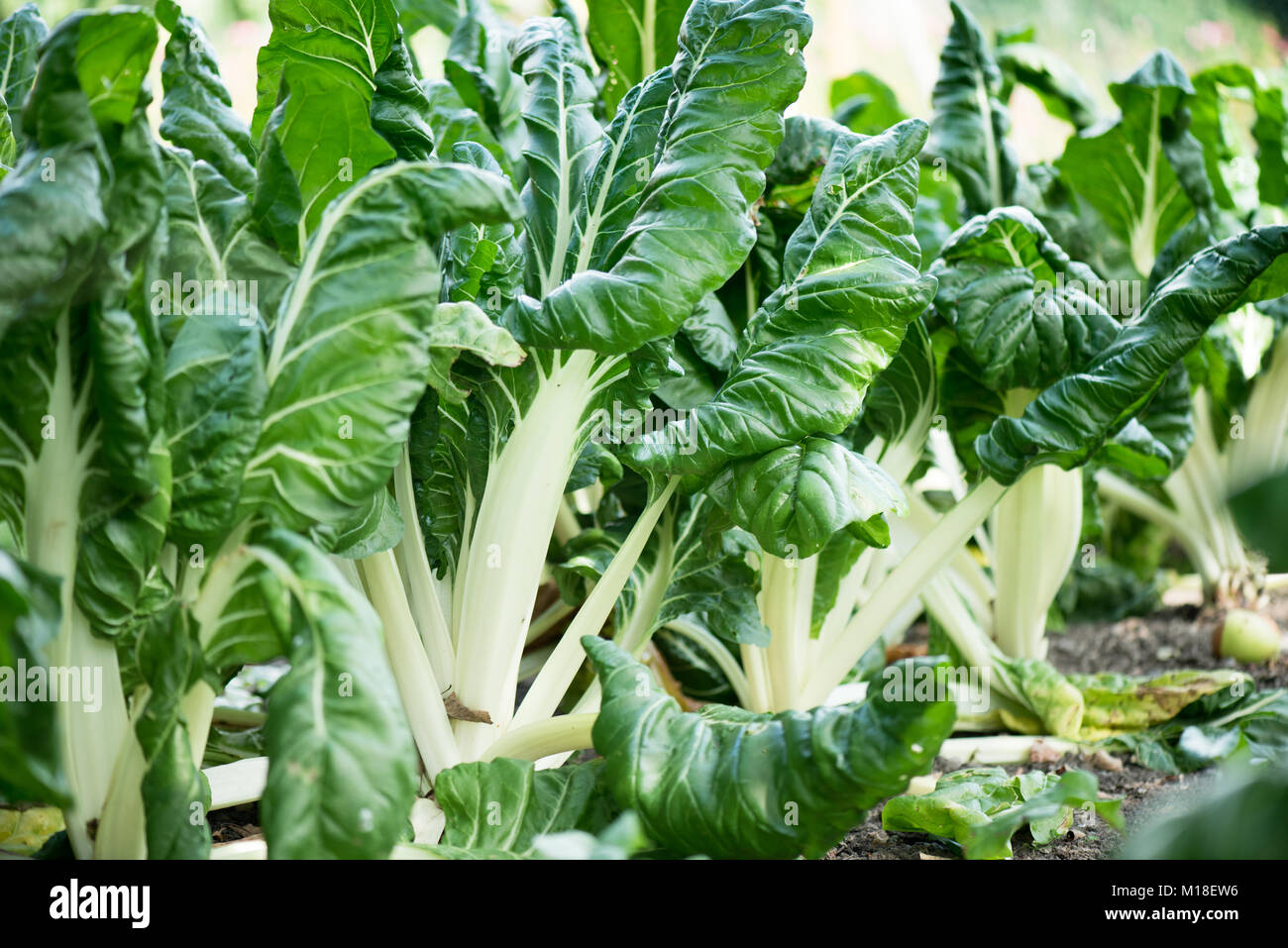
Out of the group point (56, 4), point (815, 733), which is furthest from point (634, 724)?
point (56, 4)

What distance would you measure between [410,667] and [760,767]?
595mm

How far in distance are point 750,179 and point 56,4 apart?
6.77 m

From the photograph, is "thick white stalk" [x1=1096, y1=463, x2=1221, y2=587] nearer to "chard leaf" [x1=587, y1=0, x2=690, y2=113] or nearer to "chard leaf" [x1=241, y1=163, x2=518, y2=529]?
"chard leaf" [x1=587, y1=0, x2=690, y2=113]

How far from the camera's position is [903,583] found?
2.11 m

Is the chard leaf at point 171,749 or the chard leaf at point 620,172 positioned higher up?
the chard leaf at point 620,172

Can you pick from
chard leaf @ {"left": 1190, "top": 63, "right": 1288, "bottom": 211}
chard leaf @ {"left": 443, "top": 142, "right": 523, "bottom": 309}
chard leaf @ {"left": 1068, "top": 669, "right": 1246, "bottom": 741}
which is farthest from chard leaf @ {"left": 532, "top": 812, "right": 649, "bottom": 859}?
chard leaf @ {"left": 1190, "top": 63, "right": 1288, "bottom": 211}

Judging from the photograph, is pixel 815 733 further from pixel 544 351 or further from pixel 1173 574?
pixel 1173 574

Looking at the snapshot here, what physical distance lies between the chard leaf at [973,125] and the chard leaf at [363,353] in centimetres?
185

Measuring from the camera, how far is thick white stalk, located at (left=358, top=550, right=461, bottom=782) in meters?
1.64

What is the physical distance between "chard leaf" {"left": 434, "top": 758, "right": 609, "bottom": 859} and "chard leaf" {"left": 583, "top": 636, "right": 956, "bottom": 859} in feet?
0.57

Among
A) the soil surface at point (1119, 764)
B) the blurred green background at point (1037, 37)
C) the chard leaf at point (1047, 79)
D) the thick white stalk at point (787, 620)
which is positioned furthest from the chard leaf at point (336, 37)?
the blurred green background at point (1037, 37)

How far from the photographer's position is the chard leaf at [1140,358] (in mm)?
1861

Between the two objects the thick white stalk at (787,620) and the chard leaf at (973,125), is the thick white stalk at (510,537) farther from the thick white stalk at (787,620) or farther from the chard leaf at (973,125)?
the chard leaf at (973,125)

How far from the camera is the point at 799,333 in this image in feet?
5.57
